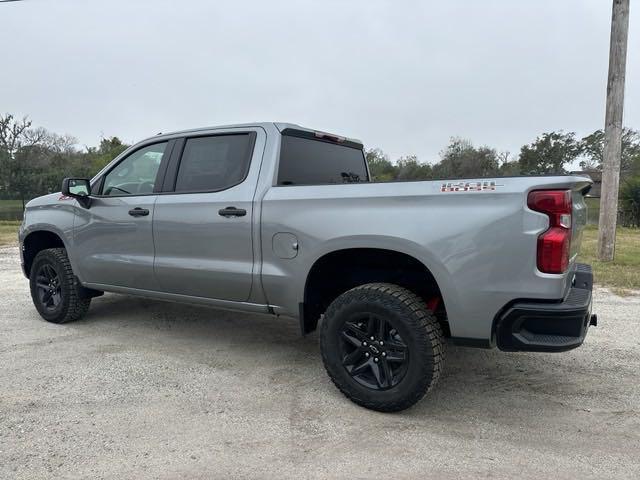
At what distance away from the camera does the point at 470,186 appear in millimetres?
2807

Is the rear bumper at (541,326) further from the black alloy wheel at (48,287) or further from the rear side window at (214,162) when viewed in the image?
the black alloy wheel at (48,287)

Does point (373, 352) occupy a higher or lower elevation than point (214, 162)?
lower

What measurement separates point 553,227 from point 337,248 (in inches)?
50.4

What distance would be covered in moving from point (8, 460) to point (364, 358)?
205 cm

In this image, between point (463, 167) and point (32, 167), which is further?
point (32, 167)

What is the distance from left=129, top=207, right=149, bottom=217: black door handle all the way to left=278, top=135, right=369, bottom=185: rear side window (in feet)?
4.26

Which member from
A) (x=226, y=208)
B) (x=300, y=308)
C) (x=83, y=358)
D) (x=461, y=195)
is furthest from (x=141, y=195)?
(x=461, y=195)

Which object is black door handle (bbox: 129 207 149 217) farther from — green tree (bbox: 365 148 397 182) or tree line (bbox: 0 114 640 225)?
tree line (bbox: 0 114 640 225)

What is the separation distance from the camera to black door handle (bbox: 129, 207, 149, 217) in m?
4.18

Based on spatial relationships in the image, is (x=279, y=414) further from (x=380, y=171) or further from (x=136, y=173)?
(x=380, y=171)

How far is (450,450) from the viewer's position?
2.71 metres

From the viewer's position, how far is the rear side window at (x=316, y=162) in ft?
12.4

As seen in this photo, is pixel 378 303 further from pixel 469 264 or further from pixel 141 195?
pixel 141 195

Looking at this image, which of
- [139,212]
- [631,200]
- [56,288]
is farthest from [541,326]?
[631,200]
